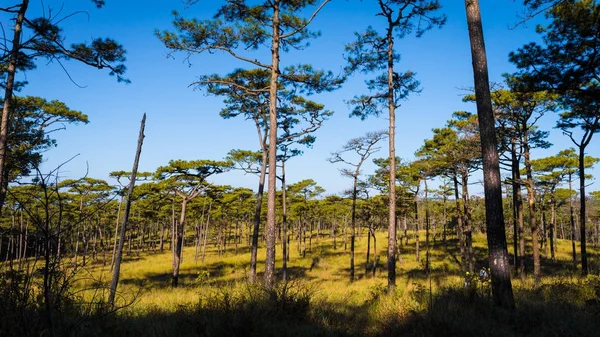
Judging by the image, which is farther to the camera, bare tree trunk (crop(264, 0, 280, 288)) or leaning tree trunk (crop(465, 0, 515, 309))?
bare tree trunk (crop(264, 0, 280, 288))

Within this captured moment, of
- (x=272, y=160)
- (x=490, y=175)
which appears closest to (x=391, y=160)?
(x=272, y=160)

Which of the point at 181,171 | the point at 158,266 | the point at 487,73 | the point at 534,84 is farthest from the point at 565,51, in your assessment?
the point at 158,266

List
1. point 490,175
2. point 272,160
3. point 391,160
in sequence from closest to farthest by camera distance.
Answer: point 490,175 → point 272,160 → point 391,160

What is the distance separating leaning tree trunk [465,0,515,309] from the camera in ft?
17.6

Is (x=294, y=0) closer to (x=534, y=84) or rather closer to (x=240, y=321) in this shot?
(x=534, y=84)

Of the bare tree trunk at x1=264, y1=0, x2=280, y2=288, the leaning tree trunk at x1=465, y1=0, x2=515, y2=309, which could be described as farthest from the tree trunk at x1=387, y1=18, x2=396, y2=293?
the leaning tree trunk at x1=465, y1=0, x2=515, y2=309

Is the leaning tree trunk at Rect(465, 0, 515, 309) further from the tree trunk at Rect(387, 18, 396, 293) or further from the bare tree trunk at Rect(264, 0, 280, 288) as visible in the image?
the bare tree trunk at Rect(264, 0, 280, 288)

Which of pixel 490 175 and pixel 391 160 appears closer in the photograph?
pixel 490 175

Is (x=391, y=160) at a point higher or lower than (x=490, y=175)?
higher

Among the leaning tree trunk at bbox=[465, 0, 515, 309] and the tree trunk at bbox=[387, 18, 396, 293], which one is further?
the tree trunk at bbox=[387, 18, 396, 293]

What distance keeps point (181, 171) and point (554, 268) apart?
27002 mm

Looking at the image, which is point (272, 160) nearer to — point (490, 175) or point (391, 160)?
point (391, 160)

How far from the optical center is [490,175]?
566 centimetres

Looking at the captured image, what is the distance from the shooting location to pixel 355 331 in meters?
4.32
